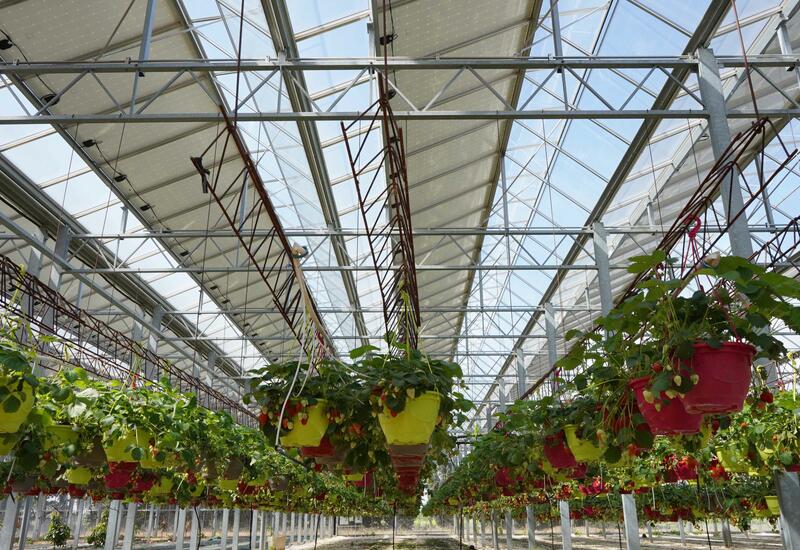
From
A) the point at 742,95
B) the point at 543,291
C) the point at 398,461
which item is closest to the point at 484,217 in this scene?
the point at 543,291

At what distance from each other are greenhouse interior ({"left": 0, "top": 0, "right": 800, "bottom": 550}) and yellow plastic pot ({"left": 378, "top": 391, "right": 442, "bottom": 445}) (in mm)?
12

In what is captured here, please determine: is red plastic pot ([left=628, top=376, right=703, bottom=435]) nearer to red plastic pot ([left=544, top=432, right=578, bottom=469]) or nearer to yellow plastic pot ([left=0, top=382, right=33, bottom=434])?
red plastic pot ([left=544, top=432, right=578, bottom=469])

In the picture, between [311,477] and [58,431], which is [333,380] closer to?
[58,431]

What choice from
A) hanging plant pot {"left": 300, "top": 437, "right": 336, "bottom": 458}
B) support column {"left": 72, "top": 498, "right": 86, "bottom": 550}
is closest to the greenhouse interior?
hanging plant pot {"left": 300, "top": 437, "right": 336, "bottom": 458}

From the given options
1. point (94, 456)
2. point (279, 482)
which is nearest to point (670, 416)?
point (94, 456)

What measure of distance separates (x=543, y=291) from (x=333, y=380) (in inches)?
500

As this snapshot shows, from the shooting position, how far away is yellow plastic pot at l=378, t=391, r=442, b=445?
3.07m

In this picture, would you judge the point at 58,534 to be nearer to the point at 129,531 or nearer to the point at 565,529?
the point at 129,531

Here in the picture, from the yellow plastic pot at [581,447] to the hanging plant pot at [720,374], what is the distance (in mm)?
1634

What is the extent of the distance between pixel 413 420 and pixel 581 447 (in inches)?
52.3

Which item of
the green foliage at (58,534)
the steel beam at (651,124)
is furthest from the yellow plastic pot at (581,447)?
the green foliage at (58,534)

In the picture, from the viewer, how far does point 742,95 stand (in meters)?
8.80

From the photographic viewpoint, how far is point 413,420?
3072mm

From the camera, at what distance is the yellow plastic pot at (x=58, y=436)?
360cm
